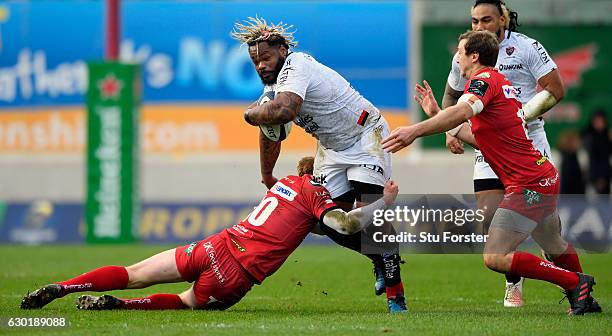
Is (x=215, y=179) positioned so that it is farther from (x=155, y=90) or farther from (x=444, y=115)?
(x=444, y=115)

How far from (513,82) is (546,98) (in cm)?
55

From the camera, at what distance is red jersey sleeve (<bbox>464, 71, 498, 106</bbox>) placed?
828 cm

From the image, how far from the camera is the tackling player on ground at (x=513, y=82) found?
9.66m

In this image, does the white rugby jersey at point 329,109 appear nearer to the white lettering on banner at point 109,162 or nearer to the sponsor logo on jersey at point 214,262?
the sponsor logo on jersey at point 214,262

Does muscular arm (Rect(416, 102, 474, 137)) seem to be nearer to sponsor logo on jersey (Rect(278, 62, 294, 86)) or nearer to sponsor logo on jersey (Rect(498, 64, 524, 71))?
sponsor logo on jersey (Rect(278, 62, 294, 86))

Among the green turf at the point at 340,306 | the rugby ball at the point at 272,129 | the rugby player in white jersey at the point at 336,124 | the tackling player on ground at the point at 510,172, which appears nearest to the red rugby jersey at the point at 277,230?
the rugby player in white jersey at the point at 336,124

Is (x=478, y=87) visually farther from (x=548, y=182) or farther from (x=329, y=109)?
(x=329, y=109)

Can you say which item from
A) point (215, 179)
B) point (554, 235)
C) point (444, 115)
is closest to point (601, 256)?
point (554, 235)

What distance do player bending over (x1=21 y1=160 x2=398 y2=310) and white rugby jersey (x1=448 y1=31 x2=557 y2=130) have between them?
1806 mm

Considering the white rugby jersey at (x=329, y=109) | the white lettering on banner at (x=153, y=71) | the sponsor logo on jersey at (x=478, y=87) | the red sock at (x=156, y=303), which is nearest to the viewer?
the sponsor logo on jersey at (x=478, y=87)

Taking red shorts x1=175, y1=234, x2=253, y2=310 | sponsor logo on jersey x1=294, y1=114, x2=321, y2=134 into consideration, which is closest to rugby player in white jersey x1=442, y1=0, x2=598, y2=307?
sponsor logo on jersey x1=294, y1=114, x2=321, y2=134

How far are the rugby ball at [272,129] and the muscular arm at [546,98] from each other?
1.89 metres

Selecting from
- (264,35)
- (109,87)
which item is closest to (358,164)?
(264,35)

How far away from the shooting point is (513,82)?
10.1 metres
